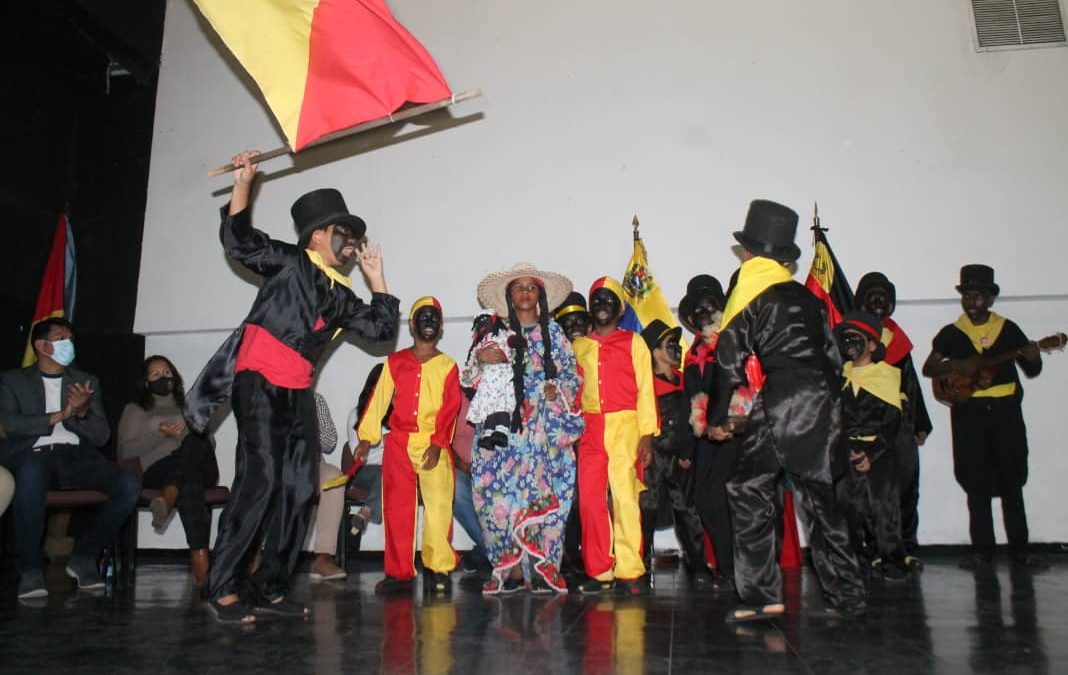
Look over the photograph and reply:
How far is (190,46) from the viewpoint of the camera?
7.82 metres

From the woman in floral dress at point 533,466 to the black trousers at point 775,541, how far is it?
1.29m

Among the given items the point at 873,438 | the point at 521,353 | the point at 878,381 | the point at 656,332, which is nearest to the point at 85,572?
the point at 521,353

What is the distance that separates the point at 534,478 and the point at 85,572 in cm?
266

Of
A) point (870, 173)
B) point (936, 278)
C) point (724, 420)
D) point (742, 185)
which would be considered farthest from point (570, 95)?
point (724, 420)

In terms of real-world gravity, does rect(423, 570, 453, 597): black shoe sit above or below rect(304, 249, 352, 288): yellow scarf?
below

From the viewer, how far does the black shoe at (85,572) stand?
17.1 feet

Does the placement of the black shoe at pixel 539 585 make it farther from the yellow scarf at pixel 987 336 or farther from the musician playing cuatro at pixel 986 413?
the yellow scarf at pixel 987 336

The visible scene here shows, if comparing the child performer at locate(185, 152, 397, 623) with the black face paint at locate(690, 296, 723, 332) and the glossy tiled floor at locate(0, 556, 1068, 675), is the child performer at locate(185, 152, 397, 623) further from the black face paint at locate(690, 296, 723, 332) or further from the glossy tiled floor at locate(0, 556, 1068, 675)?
the black face paint at locate(690, 296, 723, 332)

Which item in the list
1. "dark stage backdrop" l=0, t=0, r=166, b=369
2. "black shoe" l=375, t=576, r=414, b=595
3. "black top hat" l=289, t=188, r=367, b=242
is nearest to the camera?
"black top hat" l=289, t=188, r=367, b=242

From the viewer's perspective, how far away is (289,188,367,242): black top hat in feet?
13.6

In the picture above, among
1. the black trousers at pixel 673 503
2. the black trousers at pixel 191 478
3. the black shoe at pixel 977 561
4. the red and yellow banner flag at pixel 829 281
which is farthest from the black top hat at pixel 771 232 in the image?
the black trousers at pixel 191 478

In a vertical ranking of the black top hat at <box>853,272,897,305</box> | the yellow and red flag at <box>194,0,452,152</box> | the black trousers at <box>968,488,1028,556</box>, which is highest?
the yellow and red flag at <box>194,0,452,152</box>

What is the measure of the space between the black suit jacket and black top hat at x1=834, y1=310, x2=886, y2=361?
177 inches

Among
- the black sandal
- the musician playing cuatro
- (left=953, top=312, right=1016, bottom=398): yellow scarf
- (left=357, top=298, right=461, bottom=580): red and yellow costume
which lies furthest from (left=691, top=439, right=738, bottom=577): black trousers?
the black sandal
